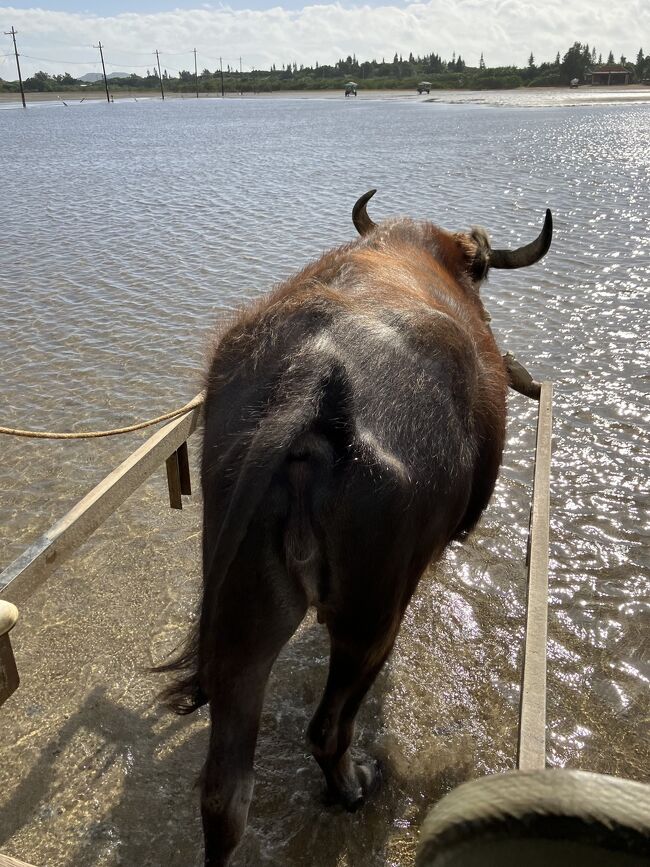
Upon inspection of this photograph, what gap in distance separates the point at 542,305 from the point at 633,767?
6.08 meters

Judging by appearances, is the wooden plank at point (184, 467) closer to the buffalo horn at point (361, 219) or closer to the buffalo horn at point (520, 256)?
the buffalo horn at point (361, 219)

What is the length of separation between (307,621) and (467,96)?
75.4m

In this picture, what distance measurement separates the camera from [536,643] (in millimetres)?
2244

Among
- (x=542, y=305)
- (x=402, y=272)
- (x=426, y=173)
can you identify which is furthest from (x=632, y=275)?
(x=426, y=173)

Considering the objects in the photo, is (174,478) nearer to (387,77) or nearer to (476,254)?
(476,254)

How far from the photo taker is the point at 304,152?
2342 cm

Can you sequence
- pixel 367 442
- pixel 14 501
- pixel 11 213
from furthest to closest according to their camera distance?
pixel 11 213 → pixel 14 501 → pixel 367 442

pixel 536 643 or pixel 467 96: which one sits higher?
pixel 467 96

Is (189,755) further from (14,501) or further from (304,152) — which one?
(304,152)

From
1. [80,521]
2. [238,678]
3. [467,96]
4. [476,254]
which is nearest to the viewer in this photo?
[238,678]

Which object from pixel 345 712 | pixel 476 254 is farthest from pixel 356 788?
pixel 476 254

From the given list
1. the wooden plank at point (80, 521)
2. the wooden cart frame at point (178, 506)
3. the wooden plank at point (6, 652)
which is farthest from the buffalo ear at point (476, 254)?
the wooden plank at point (6, 652)

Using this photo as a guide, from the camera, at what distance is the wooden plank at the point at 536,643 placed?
6.23 ft

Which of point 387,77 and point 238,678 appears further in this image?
point 387,77
